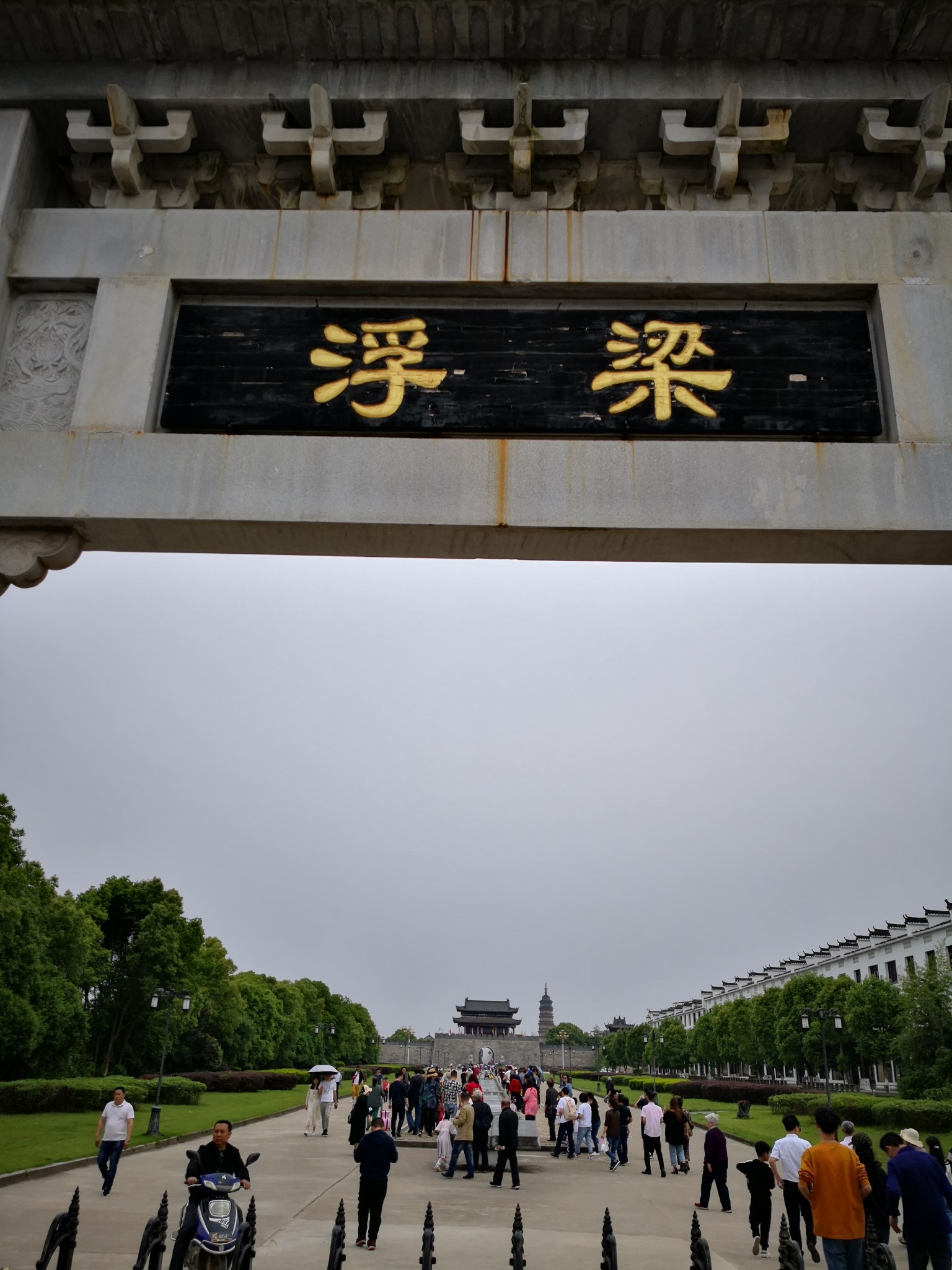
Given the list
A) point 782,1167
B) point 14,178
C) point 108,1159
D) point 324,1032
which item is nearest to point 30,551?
point 14,178

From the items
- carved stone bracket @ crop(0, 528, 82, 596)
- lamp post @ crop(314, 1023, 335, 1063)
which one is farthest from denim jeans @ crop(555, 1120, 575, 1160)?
lamp post @ crop(314, 1023, 335, 1063)

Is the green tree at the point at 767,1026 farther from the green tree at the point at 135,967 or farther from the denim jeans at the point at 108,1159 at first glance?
the denim jeans at the point at 108,1159

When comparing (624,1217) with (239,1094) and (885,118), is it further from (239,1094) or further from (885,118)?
(239,1094)

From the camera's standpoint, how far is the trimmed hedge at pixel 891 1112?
893 inches

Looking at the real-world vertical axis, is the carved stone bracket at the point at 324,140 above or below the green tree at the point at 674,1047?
above

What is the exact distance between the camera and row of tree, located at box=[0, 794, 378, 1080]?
89.2 feet

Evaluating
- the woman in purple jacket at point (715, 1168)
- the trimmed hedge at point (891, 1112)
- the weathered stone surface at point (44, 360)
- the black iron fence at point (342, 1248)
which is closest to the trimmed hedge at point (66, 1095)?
the woman in purple jacket at point (715, 1168)

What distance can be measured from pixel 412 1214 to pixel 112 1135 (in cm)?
384

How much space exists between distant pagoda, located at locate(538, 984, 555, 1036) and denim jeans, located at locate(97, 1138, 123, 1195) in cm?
15605

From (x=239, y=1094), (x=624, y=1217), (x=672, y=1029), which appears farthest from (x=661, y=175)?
(x=672, y=1029)

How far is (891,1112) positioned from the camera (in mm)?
23031

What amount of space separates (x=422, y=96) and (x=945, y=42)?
326 centimetres

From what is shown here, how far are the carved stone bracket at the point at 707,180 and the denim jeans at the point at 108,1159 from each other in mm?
12163

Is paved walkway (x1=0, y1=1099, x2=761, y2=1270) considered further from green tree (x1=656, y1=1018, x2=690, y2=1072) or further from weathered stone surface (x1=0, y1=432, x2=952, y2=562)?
green tree (x1=656, y1=1018, x2=690, y2=1072)
